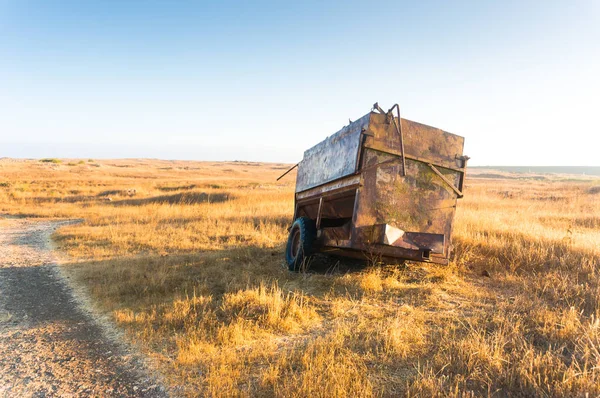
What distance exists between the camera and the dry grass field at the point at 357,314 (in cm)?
342

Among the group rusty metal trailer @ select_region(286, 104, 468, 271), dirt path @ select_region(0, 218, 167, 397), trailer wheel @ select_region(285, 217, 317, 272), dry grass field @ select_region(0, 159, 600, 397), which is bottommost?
dirt path @ select_region(0, 218, 167, 397)

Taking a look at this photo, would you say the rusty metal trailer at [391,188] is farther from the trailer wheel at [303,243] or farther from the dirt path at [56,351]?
the dirt path at [56,351]

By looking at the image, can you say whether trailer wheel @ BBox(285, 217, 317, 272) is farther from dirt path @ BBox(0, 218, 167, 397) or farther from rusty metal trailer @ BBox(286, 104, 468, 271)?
dirt path @ BBox(0, 218, 167, 397)

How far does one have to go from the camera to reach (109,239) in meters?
10.9

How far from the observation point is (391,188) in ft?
20.4

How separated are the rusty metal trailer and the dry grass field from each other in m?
0.74

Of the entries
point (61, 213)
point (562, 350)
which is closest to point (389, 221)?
point (562, 350)

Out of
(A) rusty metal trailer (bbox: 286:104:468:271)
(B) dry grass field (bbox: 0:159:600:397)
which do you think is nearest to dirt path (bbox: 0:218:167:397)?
(B) dry grass field (bbox: 0:159:600:397)

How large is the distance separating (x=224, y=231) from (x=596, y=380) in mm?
9578

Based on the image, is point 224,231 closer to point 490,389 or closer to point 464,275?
point 464,275

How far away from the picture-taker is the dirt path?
361 centimetres

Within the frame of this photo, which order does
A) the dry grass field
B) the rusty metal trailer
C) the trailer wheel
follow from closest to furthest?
the dry grass field → the rusty metal trailer → the trailer wheel

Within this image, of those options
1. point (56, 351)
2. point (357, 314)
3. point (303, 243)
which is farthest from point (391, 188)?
point (56, 351)

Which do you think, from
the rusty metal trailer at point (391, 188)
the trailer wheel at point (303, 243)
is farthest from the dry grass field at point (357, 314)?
the rusty metal trailer at point (391, 188)
